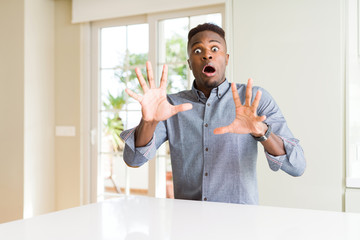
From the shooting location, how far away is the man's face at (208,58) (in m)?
1.39

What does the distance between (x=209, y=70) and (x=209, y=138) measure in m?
0.27

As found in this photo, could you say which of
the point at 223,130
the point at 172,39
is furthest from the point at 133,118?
the point at 223,130

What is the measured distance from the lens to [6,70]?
3143mm

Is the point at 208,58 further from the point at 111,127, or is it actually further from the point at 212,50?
the point at 111,127

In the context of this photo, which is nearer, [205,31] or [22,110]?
[205,31]

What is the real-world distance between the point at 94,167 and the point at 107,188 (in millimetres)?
2301

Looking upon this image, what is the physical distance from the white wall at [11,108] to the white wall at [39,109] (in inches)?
2.0

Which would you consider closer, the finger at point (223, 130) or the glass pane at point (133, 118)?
the finger at point (223, 130)

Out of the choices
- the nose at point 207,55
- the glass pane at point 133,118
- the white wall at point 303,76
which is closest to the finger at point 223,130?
the nose at point 207,55

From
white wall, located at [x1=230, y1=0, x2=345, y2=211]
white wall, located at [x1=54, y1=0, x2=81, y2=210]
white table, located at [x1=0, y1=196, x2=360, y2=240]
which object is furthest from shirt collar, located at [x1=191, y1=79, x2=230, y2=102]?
white wall, located at [x1=54, y1=0, x2=81, y2=210]

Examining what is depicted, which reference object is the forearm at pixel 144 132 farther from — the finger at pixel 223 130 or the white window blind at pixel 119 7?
the white window blind at pixel 119 7

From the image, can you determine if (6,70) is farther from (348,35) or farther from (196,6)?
(348,35)

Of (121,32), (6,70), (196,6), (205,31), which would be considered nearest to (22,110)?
(6,70)

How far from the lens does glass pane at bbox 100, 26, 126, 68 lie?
10.8ft
